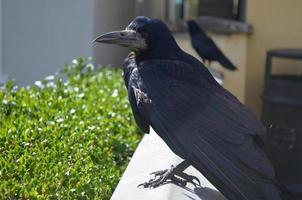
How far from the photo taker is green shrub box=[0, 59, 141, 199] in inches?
149

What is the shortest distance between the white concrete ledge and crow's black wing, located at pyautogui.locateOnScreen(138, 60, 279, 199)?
0.90 ft

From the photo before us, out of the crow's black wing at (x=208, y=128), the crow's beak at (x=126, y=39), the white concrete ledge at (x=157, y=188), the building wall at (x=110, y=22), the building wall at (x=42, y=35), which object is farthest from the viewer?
the building wall at (x=110, y=22)

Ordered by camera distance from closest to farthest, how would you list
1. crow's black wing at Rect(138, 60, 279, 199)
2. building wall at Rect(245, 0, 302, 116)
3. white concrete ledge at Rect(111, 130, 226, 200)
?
crow's black wing at Rect(138, 60, 279, 199) < white concrete ledge at Rect(111, 130, 226, 200) < building wall at Rect(245, 0, 302, 116)

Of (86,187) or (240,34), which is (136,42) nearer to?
(86,187)

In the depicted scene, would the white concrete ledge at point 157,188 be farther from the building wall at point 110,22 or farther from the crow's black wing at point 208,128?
the building wall at point 110,22

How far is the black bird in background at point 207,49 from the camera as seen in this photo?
8039mm

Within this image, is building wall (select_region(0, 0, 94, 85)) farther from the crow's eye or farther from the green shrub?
the crow's eye

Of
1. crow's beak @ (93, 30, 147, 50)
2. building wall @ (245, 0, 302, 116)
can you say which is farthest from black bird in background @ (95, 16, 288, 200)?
building wall @ (245, 0, 302, 116)

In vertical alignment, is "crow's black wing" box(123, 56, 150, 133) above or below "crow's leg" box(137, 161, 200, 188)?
above

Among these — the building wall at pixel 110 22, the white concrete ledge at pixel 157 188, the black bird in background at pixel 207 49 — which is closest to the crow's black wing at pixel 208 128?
the white concrete ledge at pixel 157 188

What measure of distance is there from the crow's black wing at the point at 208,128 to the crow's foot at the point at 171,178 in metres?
0.30

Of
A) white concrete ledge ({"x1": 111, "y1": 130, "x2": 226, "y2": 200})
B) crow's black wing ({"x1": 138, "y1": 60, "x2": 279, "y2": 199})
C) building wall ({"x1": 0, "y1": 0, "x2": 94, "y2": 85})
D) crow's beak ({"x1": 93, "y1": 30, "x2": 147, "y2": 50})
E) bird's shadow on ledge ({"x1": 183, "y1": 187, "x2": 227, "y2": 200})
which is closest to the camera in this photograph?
crow's black wing ({"x1": 138, "y1": 60, "x2": 279, "y2": 199})

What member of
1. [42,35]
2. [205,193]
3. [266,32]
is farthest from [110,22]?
[205,193]

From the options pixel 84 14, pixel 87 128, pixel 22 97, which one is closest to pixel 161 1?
pixel 84 14
